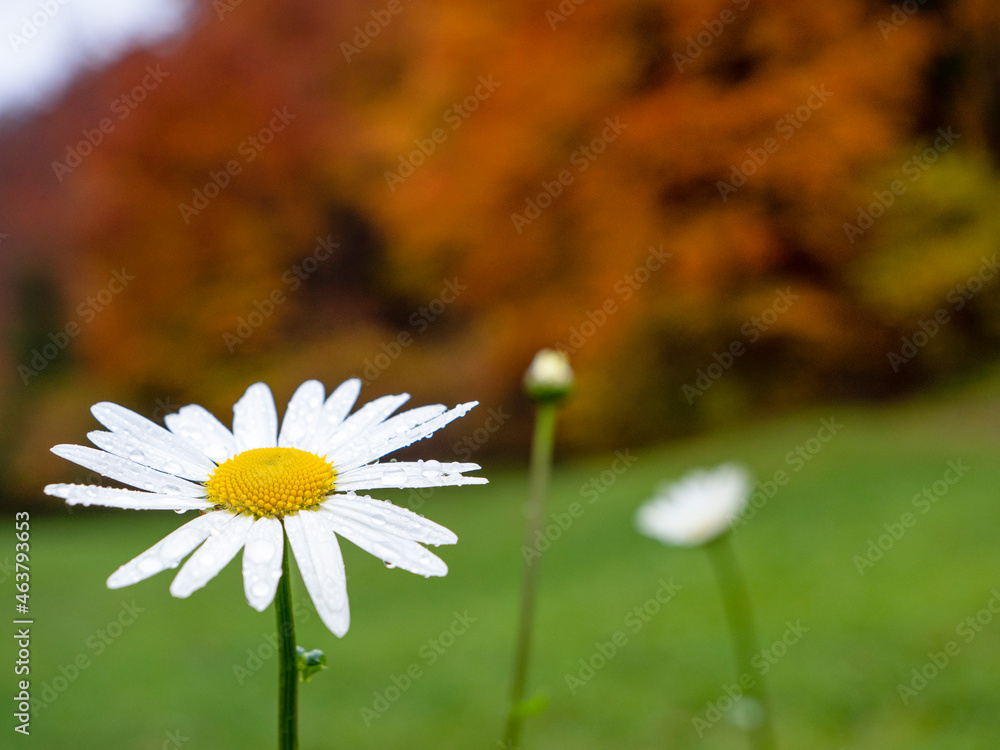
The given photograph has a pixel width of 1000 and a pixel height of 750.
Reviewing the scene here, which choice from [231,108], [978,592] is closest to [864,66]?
[978,592]

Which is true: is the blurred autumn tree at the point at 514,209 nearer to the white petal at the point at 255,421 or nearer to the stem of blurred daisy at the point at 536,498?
the stem of blurred daisy at the point at 536,498

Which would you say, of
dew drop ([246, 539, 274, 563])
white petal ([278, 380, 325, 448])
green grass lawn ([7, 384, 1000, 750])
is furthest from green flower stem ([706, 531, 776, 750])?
dew drop ([246, 539, 274, 563])

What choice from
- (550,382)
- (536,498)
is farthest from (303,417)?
(550,382)

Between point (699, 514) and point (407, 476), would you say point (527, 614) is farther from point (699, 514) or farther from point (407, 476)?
point (699, 514)

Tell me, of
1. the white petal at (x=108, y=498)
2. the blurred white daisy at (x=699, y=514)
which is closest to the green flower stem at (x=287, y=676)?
the white petal at (x=108, y=498)

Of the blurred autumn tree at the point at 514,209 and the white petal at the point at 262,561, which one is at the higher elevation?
the blurred autumn tree at the point at 514,209

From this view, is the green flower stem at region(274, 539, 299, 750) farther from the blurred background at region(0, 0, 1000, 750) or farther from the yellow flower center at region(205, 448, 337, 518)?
the blurred background at region(0, 0, 1000, 750)
